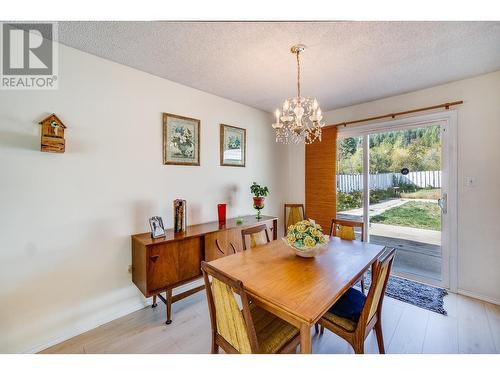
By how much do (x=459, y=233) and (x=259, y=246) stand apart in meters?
2.46

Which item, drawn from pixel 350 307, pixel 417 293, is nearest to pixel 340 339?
pixel 350 307

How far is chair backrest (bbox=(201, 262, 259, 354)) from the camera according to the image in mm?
1036

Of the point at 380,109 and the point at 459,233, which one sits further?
the point at 380,109

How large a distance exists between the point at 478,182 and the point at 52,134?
4.24 m

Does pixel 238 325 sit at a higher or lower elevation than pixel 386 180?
lower

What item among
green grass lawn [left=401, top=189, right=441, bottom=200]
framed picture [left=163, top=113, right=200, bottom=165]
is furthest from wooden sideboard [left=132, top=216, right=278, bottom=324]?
green grass lawn [left=401, top=189, right=441, bottom=200]

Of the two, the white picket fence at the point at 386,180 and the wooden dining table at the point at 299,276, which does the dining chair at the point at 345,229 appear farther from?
the white picket fence at the point at 386,180

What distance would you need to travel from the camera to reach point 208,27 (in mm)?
1597

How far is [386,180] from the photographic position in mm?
3070

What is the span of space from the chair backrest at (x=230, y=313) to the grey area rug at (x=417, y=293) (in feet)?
7.13

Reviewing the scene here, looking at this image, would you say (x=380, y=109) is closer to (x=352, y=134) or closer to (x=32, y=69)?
(x=352, y=134)

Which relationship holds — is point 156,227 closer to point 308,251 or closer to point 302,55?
point 308,251
